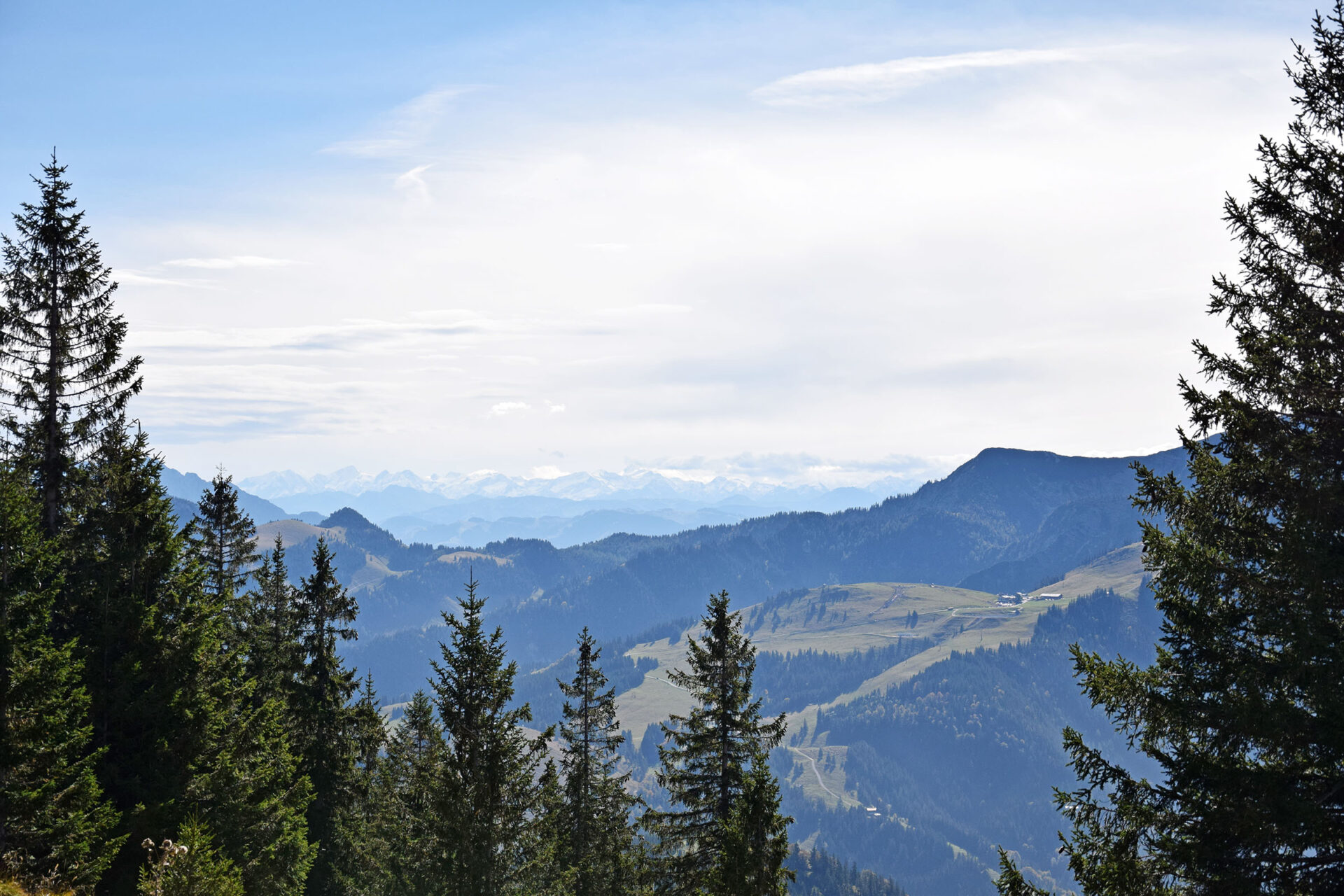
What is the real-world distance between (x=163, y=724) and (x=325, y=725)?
14.1 m

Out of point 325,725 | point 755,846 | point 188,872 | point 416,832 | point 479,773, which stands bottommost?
point 416,832

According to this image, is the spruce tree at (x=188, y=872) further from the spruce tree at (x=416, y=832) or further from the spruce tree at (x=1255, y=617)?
the spruce tree at (x=1255, y=617)

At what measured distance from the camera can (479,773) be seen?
25844mm

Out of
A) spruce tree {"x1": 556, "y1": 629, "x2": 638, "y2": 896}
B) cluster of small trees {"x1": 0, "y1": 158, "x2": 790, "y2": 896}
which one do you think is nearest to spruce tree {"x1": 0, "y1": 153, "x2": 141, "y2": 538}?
cluster of small trees {"x1": 0, "y1": 158, "x2": 790, "y2": 896}

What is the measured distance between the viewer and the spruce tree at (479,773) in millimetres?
25500

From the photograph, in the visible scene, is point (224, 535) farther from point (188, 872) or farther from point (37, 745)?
point (188, 872)

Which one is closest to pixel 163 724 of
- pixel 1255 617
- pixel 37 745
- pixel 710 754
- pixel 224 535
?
pixel 37 745

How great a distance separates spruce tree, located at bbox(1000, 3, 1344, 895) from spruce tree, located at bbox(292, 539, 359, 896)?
31.1 meters

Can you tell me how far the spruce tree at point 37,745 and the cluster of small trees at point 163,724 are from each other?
57 millimetres

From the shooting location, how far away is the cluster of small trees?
2008cm

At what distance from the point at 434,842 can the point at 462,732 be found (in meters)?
3.96

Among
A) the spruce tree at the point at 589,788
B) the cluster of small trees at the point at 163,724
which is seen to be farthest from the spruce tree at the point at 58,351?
the spruce tree at the point at 589,788

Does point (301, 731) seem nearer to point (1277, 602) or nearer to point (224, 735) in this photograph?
point (224, 735)

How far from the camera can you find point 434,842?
26.8 m
